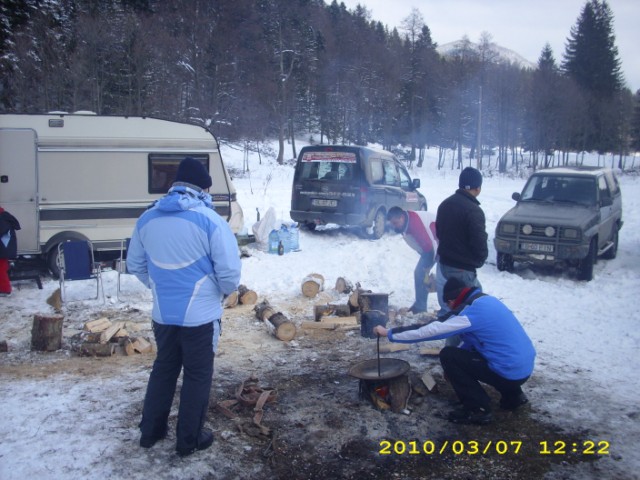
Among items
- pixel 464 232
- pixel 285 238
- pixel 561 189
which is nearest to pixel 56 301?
pixel 285 238

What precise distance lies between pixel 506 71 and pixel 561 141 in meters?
8.56

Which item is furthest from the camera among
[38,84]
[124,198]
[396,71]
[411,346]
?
[396,71]

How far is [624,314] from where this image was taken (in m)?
7.32

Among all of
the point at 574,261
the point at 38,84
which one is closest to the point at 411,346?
the point at 574,261

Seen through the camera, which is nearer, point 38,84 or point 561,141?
point 38,84

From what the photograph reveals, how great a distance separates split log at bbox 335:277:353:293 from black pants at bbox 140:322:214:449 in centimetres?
490

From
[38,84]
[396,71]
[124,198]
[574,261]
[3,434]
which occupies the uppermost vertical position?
[396,71]

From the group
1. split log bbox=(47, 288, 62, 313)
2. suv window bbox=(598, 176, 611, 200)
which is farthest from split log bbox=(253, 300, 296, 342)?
suv window bbox=(598, 176, 611, 200)

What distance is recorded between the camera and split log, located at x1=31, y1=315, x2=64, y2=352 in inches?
233

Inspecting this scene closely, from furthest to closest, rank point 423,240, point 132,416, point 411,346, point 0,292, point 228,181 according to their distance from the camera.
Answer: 1. point 228,181
2. point 0,292
3. point 423,240
4. point 411,346
5. point 132,416

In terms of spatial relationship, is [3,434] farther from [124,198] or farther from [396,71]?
[396,71]

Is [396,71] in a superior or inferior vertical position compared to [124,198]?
superior

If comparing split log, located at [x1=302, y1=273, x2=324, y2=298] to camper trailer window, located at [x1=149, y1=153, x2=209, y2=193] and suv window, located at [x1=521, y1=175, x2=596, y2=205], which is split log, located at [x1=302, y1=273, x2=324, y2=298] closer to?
camper trailer window, located at [x1=149, y1=153, x2=209, y2=193]

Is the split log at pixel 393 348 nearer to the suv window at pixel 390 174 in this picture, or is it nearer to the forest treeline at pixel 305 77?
the suv window at pixel 390 174
